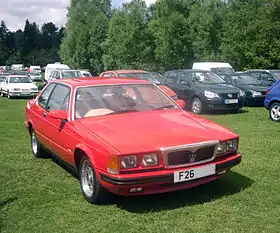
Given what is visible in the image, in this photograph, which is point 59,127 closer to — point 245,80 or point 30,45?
Result: point 245,80

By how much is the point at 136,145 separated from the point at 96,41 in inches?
2074

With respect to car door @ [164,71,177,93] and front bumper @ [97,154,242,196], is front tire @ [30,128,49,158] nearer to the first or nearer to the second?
front bumper @ [97,154,242,196]

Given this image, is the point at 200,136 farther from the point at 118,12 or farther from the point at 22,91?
the point at 118,12

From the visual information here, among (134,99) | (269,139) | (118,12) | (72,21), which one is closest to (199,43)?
(118,12)

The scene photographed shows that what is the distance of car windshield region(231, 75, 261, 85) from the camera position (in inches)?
652

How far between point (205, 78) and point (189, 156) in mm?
10502

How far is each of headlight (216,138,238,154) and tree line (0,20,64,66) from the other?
119 metres

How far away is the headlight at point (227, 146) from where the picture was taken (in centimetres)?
461

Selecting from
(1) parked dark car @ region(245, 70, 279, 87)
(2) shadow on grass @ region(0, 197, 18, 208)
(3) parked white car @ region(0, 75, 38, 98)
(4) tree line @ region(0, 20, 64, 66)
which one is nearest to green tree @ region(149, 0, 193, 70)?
(3) parked white car @ region(0, 75, 38, 98)

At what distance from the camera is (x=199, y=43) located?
46.4 meters

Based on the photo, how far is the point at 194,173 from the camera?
4371 millimetres

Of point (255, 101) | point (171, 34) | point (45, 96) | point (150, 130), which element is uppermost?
point (171, 34)

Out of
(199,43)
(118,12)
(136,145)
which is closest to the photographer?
(136,145)

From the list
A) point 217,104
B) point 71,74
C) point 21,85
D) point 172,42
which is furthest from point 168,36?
point 217,104
